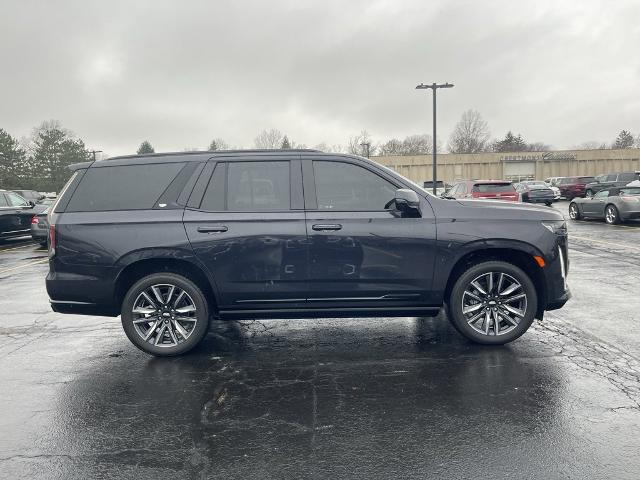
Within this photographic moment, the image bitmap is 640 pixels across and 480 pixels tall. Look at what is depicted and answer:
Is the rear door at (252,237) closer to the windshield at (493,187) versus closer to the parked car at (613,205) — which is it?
the windshield at (493,187)

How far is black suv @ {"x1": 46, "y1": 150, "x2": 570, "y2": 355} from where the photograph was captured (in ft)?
16.2

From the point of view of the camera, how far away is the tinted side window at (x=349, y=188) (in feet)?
16.5

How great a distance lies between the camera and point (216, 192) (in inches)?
200

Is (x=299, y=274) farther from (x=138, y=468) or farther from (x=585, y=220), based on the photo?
(x=585, y=220)

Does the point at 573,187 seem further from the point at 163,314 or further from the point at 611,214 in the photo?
the point at 163,314

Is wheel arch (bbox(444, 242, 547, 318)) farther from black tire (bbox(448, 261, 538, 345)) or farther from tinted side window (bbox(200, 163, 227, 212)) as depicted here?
tinted side window (bbox(200, 163, 227, 212))

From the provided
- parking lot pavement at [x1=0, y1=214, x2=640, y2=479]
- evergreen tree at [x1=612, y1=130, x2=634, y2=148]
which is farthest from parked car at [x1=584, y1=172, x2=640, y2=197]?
evergreen tree at [x1=612, y1=130, x2=634, y2=148]

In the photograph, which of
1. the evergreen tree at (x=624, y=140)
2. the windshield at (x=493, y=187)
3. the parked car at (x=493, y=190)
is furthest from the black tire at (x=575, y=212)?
Answer: the evergreen tree at (x=624, y=140)

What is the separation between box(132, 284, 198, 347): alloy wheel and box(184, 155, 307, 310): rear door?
1.20 feet

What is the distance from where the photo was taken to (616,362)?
15.0ft

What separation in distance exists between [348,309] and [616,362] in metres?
2.46

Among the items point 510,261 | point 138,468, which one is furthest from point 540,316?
point 138,468

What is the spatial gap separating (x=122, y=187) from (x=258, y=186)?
4.49 feet

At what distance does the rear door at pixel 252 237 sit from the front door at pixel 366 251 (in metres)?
0.15
